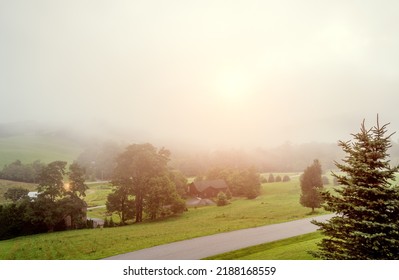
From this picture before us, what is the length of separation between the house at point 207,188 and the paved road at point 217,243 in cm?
138

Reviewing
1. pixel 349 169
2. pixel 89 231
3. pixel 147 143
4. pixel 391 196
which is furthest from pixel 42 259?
pixel 391 196

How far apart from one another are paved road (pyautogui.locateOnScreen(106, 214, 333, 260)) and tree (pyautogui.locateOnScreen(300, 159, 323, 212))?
2.30 ft

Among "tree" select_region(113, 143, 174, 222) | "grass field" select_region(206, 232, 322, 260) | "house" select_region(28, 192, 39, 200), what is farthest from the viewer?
"tree" select_region(113, 143, 174, 222)

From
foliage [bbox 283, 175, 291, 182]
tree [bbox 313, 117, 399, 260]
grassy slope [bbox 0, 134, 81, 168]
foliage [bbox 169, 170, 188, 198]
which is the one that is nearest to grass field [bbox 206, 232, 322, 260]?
tree [bbox 313, 117, 399, 260]

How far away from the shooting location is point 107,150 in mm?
10547

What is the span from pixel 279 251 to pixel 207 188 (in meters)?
2.96

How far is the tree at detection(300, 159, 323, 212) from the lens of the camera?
10.5 metres

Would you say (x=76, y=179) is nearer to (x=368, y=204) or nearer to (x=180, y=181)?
(x=180, y=181)

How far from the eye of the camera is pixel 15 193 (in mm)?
9836

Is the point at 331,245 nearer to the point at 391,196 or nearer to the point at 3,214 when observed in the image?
the point at 391,196

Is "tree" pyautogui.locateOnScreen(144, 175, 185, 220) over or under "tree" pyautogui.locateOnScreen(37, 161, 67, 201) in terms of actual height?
under

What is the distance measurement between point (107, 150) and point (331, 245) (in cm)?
682

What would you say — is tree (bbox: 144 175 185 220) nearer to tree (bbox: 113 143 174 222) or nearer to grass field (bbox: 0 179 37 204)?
tree (bbox: 113 143 174 222)
